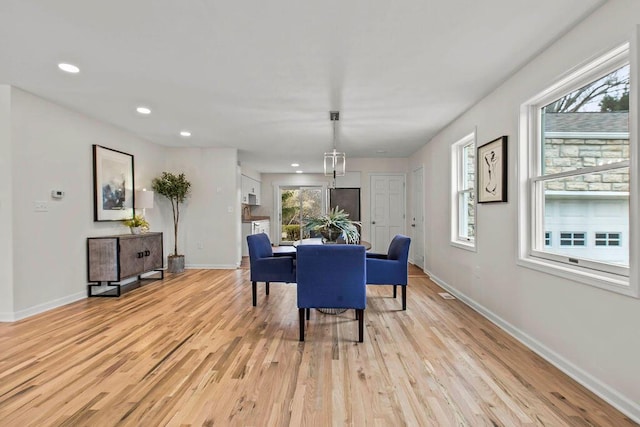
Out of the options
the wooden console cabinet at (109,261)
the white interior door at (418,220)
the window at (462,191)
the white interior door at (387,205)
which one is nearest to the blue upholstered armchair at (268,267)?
the wooden console cabinet at (109,261)

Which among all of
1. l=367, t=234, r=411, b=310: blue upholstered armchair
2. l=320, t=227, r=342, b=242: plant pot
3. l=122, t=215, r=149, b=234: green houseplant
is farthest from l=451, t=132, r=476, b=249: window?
l=122, t=215, r=149, b=234: green houseplant

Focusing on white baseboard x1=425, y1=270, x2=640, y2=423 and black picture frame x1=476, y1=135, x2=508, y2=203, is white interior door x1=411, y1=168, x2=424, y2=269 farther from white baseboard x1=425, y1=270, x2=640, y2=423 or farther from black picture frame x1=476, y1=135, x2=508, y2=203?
white baseboard x1=425, y1=270, x2=640, y2=423

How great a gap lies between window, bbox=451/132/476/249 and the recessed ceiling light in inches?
161

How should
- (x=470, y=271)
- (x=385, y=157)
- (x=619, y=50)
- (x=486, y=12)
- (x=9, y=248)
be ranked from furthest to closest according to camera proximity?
(x=385, y=157), (x=470, y=271), (x=9, y=248), (x=486, y=12), (x=619, y=50)

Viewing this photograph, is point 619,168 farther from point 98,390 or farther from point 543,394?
point 98,390

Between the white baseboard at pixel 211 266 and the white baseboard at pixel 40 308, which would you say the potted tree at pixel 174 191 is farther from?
the white baseboard at pixel 40 308

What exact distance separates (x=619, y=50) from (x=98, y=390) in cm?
365

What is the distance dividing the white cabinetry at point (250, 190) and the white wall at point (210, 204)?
1.87 metres

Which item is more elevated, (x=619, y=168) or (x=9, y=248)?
(x=619, y=168)

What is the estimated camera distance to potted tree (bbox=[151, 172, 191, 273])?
5598mm

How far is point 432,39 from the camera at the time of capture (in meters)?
2.25

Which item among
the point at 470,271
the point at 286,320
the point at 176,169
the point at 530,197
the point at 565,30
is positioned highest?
the point at 565,30

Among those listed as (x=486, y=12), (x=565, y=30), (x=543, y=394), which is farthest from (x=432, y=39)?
(x=543, y=394)

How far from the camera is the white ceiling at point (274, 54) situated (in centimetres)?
194
